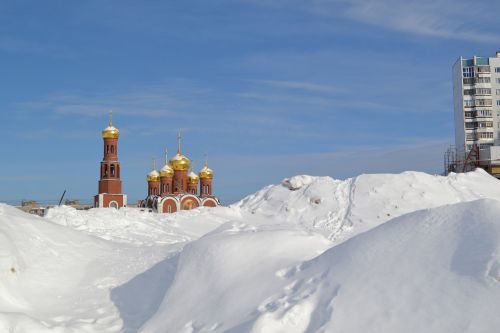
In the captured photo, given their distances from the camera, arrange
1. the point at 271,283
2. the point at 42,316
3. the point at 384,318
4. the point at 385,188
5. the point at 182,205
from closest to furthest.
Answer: the point at 384,318
the point at 271,283
the point at 42,316
the point at 385,188
the point at 182,205

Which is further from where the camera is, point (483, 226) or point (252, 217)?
point (252, 217)

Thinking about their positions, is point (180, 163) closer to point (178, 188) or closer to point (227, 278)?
point (178, 188)

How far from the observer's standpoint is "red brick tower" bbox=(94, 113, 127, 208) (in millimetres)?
36866

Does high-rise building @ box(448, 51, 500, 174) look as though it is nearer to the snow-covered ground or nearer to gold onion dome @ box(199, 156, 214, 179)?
gold onion dome @ box(199, 156, 214, 179)

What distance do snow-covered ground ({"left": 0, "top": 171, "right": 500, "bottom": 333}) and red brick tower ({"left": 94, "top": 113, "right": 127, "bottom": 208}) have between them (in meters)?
24.7

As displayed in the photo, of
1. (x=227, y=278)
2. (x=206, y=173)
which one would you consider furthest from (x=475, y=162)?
(x=227, y=278)

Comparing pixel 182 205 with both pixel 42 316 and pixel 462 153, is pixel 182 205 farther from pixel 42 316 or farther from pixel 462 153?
pixel 42 316

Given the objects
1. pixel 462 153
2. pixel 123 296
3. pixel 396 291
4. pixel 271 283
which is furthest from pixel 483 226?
pixel 462 153

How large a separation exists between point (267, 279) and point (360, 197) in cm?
1131

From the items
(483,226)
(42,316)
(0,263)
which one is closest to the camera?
(483,226)

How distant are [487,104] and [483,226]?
42751 mm

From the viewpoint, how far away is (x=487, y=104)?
44.4m

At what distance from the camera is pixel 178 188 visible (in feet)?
136

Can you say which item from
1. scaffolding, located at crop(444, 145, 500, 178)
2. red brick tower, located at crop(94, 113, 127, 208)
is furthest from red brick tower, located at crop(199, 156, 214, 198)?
scaffolding, located at crop(444, 145, 500, 178)
